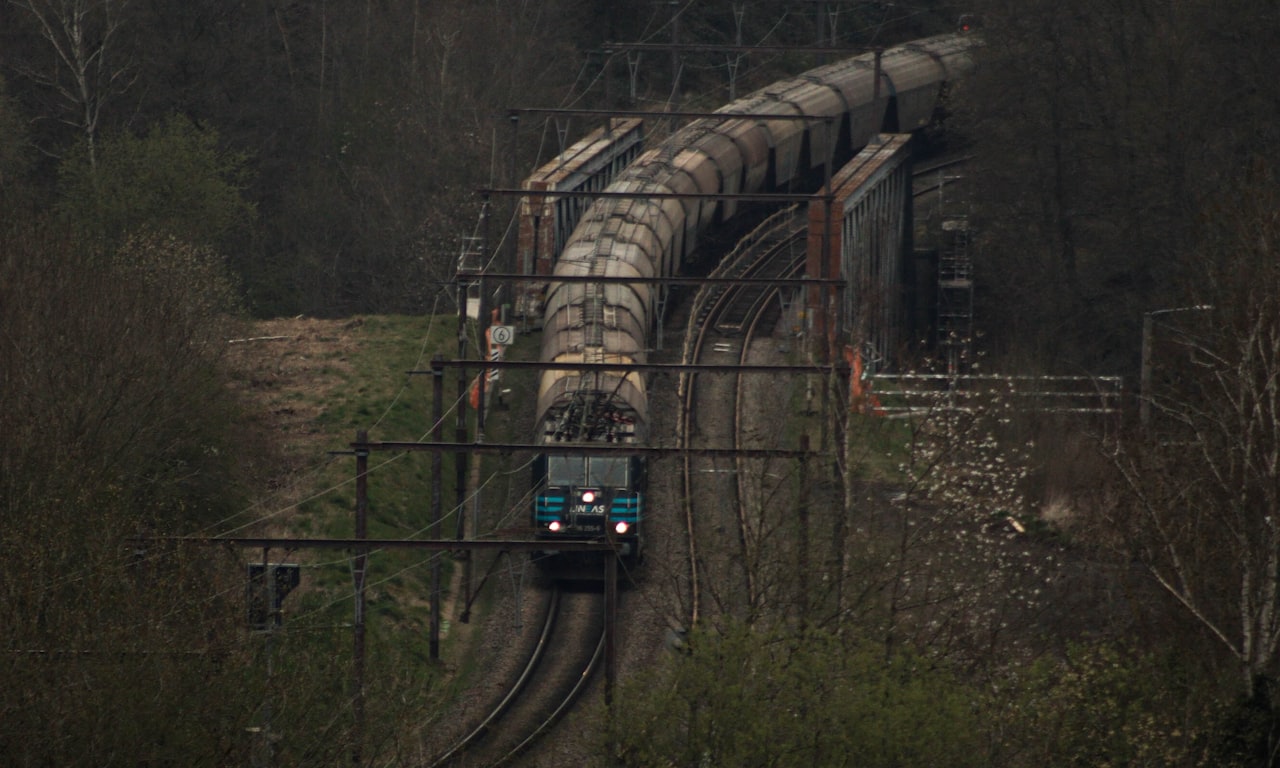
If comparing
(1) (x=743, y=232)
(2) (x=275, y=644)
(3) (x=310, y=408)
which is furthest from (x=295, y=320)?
(2) (x=275, y=644)

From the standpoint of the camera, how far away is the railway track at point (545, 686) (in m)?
28.5

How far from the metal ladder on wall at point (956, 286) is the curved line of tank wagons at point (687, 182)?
4.47 metres

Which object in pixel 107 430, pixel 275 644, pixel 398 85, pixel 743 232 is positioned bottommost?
pixel 275 644

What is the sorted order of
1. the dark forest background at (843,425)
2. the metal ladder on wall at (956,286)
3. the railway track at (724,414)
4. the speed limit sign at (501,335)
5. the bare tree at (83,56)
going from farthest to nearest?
the bare tree at (83,56), the metal ladder on wall at (956,286), the speed limit sign at (501,335), the railway track at (724,414), the dark forest background at (843,425)

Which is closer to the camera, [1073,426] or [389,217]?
[1073,426]

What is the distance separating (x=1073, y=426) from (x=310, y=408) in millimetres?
15919

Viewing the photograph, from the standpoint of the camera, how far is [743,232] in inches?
2295

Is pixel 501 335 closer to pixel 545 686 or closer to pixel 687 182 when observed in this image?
pixel 545 686

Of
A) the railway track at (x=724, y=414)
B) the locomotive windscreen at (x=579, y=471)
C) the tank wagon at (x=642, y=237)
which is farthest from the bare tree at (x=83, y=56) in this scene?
the locomotive windscreen at (x=579, y=471)

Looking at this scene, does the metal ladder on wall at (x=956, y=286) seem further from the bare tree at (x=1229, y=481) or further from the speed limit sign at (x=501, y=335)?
the bare tree at (x=1229, y=481)

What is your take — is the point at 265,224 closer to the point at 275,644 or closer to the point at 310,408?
the point at 310,408

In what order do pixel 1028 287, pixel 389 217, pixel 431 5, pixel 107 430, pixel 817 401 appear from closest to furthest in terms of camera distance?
pixel 107 430 < pixel 817 401 < pixel 1028 287 < pixel 389 217 < pixel 431 5

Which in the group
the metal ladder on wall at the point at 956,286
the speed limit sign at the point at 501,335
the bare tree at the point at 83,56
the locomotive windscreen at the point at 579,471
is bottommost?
the locomotive windscreen at the point at 579,471

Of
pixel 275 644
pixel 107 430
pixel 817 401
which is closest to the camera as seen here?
pixel 275 644
